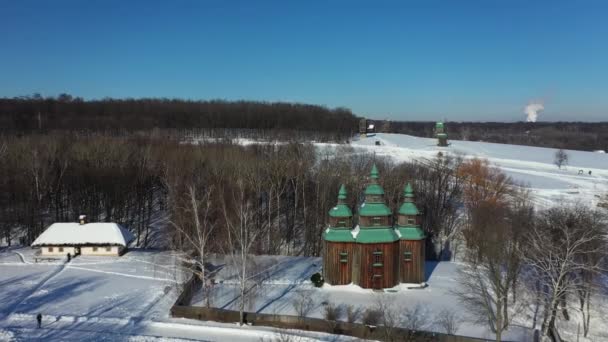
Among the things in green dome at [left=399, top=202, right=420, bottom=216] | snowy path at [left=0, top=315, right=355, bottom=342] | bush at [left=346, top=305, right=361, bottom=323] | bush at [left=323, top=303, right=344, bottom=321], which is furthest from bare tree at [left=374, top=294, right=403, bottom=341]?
green dome at [left=399, top=202, right=420, bottom=216]

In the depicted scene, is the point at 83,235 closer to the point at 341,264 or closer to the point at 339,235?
the point at 339,235

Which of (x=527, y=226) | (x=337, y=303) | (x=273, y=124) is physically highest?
(x=273, y=124)

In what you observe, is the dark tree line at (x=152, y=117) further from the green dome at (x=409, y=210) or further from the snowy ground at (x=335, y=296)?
the green dome at (x=409, y=210)

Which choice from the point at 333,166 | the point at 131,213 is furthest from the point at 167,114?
the point at 333,166

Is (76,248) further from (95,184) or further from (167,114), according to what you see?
(167,114)

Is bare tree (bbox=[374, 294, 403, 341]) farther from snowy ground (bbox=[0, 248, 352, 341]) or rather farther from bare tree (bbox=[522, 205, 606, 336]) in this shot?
bare tree (bbox=[522, 205, 606, 336])

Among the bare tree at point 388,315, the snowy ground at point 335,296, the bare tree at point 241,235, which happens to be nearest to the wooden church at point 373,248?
the snowy ground at point 335,296
